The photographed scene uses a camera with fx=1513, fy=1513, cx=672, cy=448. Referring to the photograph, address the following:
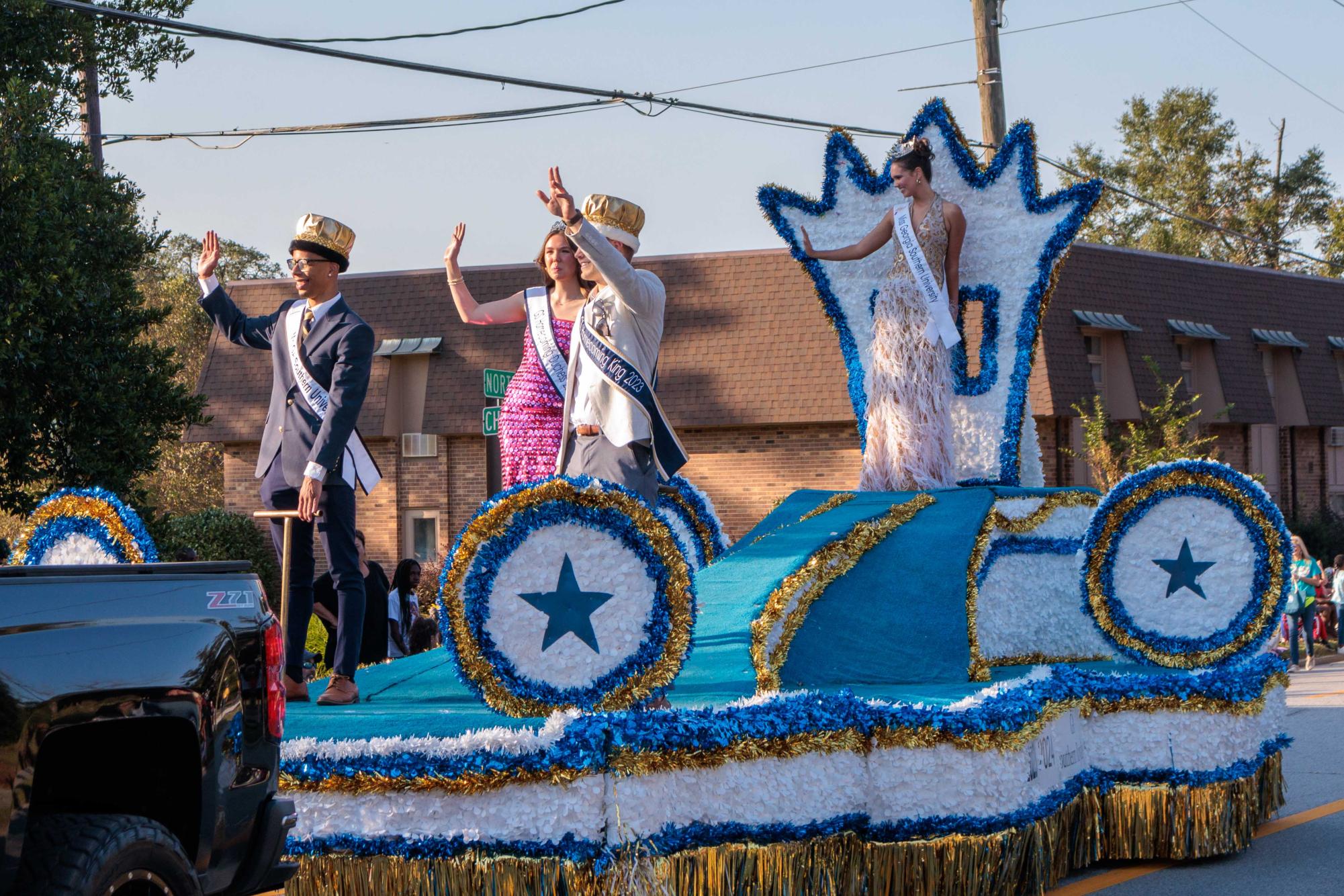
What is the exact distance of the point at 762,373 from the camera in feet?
88.3

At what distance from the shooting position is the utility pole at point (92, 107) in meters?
17.3

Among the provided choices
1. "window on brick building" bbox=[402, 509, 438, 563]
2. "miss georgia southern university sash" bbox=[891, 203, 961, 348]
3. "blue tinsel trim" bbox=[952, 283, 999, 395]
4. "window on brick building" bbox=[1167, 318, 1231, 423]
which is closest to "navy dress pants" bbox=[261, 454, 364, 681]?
"miss georgia southern university sash" bbox=[891, 203, 961, 348]

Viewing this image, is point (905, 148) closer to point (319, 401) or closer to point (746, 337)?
point (319, 401)

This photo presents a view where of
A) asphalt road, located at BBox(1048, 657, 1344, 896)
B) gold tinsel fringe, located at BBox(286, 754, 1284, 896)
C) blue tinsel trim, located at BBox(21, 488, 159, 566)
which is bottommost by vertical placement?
asphalt road, located at BBox(1048, 657, 1344, 896)

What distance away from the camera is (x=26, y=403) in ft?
45.5

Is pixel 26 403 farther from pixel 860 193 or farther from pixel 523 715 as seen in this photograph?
pixel 523 715

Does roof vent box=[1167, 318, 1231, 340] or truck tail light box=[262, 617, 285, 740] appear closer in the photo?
truck tail light box=[262, 617, 285, 740]

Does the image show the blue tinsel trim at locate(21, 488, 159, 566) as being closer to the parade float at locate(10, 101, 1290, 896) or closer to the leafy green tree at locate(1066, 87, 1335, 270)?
the parade float at locate(10, 101, 1290, 896)

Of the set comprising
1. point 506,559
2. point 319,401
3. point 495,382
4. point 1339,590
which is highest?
point 495,382

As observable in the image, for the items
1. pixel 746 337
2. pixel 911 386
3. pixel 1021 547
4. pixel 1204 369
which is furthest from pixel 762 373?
pixel 1021 547

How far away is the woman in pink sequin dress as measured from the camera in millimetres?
6410

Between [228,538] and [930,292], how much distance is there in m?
21.9

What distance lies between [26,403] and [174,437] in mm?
1638

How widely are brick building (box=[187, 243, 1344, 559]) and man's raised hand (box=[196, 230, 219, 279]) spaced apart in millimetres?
18623
